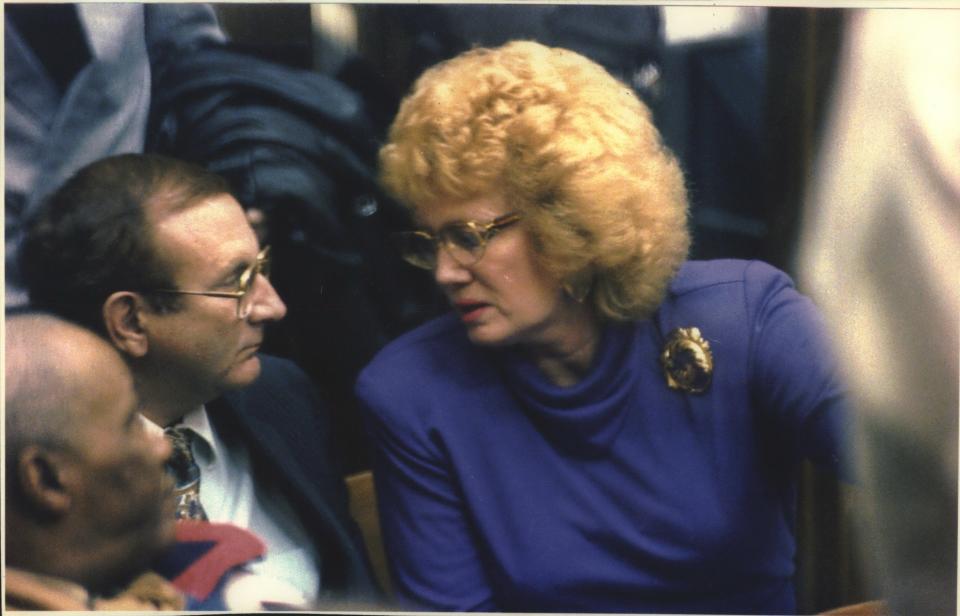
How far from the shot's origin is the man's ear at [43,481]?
7.14 ft

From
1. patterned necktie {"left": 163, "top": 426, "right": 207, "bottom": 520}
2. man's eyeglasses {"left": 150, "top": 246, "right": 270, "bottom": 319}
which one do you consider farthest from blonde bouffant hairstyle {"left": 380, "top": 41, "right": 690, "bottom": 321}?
patterned necktie {"left": 163, "top": 426, "right": 207, "bottom": 520}

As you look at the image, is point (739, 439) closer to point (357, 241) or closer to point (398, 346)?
point (398, 346)

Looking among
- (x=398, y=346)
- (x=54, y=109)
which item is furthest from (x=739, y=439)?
(x=54, y=109)

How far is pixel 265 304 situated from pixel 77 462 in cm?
50

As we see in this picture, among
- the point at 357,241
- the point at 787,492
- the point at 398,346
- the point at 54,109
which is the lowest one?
the point at 787,492

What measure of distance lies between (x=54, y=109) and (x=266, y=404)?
2.38ft

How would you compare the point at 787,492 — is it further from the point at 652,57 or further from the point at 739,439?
the point at 652,57

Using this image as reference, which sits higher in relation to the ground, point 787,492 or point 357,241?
point 357,241

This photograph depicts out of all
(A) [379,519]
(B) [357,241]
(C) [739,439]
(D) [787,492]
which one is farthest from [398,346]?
(D) [787,492]

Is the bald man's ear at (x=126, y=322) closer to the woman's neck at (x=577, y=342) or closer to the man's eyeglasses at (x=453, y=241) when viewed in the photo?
the man's eyeglasses at (x=453, y=241)

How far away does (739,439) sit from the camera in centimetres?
207

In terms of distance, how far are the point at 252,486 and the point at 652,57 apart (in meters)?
1.17

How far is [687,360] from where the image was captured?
6.77 feet

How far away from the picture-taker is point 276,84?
6.89ft
